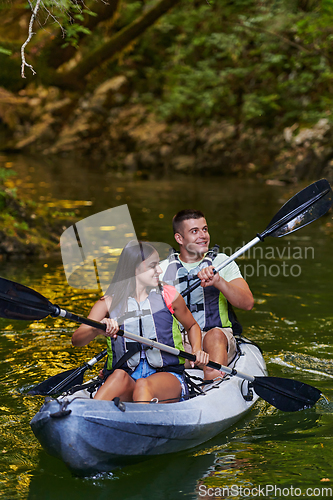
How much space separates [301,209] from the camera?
13.4ft

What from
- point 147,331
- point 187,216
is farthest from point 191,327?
point 187,216

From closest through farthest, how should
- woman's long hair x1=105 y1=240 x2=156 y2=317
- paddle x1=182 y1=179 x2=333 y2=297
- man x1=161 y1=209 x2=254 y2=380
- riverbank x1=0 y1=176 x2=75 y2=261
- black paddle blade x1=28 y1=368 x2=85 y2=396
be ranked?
1. woman's long hair x1=105 y1=240 x2=156 y2=317
2. black paddle blade x1=28 y1=368 x2=85 y2=396
3. man x1=161 y1=209 x2=254 y2=380
4. paddle x1=182 y1=179 x2=333 y2=297
5. riverbank x1=0 y1=176 x2=75 y2=261

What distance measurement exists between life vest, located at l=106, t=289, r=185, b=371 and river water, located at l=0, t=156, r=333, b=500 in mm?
500

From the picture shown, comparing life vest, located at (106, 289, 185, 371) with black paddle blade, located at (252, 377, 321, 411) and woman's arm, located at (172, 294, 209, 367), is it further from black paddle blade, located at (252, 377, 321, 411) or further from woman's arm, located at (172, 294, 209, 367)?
black paddle blade, located at (252, 377, 321, 411)

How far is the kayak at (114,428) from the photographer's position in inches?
98.9

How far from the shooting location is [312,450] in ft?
10.0

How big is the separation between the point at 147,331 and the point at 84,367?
0.51m

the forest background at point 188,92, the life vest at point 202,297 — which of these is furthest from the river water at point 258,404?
the forest background at point 188,92

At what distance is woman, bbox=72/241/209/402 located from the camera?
287cm

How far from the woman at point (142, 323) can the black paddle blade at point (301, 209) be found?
1.30 meters

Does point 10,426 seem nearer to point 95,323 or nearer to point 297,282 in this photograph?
point 95,323

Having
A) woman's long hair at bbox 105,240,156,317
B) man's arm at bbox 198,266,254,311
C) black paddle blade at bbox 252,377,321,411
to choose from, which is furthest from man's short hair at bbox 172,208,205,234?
black paddle blade at bbox 252,377,321,411

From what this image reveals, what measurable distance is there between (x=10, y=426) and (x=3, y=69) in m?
8.04

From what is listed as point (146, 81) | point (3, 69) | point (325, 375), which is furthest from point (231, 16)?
point (325, 375)
